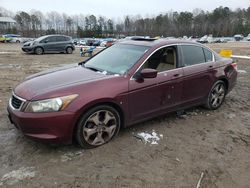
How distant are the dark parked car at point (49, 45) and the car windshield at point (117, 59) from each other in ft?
48.1

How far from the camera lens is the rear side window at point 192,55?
173 inches

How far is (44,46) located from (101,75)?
51.8ft

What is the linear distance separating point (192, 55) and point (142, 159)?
2.38 metres

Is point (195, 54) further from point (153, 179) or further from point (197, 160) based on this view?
point (153, 179)

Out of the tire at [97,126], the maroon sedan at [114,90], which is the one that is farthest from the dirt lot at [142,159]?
the maroon sedan at [114,90]

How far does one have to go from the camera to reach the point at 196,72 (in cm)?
445

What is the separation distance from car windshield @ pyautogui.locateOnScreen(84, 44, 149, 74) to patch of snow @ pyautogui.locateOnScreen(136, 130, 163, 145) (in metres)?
1.08

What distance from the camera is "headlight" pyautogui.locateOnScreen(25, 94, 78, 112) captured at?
3.01 meters

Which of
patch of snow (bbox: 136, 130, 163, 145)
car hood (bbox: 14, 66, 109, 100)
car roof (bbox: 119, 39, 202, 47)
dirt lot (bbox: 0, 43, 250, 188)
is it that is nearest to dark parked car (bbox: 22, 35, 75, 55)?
dirt lot (bbox: 0, 43, 250, 188)

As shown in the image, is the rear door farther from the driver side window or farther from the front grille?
the front grille

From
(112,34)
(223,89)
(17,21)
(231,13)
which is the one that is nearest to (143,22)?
(112,34)

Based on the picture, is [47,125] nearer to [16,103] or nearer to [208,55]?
[16,103]

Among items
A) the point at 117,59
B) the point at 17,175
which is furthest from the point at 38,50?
the point at 17,175

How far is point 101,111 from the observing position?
336 cm
